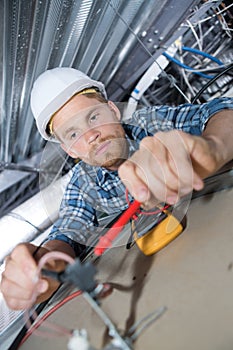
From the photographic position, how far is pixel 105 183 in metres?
0.90

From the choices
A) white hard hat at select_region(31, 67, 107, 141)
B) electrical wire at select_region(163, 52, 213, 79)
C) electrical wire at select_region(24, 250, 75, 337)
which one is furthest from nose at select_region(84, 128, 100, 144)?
electrical wire at select_region(163, 52, 213, 79)

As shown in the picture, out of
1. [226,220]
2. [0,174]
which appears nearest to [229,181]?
[226,220]

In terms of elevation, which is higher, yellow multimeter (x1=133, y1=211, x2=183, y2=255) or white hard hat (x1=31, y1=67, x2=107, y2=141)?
white hard hat (x1=31, y1=67, x2=107, y2=141)

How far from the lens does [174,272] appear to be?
1.73 ft

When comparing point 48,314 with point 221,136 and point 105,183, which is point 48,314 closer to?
point 105,183

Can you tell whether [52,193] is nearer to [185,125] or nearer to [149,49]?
[185,125]

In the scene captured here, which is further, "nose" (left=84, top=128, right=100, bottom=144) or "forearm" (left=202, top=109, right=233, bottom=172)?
"nose" (left=84, top=128, right=100, bottom=144)

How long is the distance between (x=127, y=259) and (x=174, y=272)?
119 mm

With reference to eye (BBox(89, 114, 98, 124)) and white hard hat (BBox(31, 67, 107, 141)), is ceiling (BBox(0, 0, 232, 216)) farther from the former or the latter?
eye (BBox(89, 114, 98, 124))

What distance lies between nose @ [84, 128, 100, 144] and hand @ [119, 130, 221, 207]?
204mm

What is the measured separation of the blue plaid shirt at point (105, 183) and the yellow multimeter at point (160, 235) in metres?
0.18

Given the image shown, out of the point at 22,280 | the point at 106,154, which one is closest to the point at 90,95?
the point at 106,154

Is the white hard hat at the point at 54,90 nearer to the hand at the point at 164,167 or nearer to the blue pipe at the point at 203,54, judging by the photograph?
the hand at the point at 164,167

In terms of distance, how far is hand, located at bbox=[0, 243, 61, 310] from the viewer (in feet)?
1.89
